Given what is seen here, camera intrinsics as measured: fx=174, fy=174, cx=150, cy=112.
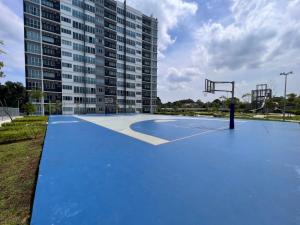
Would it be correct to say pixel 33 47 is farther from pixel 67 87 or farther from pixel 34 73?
pixel 67 87

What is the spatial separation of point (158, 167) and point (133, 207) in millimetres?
2221

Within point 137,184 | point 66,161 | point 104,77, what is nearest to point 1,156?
point 66,161

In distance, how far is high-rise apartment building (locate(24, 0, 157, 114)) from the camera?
37.4 meters

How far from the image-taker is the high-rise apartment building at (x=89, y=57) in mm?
37406

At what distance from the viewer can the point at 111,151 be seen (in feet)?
23.3

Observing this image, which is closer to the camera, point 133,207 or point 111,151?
point 133,207

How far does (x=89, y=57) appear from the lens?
4581cm

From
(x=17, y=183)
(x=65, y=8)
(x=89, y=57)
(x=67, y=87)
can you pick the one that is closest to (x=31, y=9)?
(x=65, y=8)

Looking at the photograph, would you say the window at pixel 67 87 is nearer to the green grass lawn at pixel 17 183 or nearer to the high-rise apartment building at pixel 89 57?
the high-rise apartment building at pixel 89 57

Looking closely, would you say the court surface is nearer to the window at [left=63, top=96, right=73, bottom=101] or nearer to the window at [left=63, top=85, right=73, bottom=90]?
the window at [left=63, top=96, right=73, bottom=101]

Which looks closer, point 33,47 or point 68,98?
point 33,47

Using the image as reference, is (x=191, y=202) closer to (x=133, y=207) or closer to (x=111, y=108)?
(x=133, y=207)

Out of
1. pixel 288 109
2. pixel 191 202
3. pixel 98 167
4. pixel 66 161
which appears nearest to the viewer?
pixel 191 202

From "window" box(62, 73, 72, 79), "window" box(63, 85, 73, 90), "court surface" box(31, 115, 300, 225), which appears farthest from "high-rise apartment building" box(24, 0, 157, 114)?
"court surface" box(31, 115, 300, 225)
